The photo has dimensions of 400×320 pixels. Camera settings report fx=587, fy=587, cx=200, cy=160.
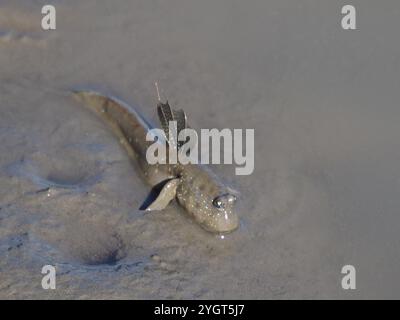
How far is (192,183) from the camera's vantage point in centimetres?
431

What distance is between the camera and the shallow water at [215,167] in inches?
155

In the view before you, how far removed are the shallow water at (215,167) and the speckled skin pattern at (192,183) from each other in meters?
0.11

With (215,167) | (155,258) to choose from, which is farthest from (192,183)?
(155,258)

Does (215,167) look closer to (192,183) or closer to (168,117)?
(192,183)

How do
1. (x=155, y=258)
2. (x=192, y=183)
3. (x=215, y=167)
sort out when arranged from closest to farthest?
(x=155, y=258), (x=192, y=183), (x=215, y=167)

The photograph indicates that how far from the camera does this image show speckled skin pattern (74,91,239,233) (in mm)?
4199

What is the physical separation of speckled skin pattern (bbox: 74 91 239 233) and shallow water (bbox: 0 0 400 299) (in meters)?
0.11

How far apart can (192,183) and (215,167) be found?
508mm

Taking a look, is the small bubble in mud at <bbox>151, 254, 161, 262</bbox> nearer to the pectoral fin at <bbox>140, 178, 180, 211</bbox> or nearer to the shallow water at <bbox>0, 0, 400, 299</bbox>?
the shallow water at <bbox>0, 0, 400, 299</bbox>

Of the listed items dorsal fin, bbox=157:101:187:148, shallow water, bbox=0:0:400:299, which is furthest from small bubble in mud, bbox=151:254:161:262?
dorsal fin, bbox=157:101:187:148

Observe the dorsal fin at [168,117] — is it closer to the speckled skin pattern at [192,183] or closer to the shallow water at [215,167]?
the speckled skin pattern at [192,183]

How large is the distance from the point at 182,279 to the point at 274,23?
3.44 metres

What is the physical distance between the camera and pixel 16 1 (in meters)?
6.56

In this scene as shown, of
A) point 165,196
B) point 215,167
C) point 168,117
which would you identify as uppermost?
point 168,117
